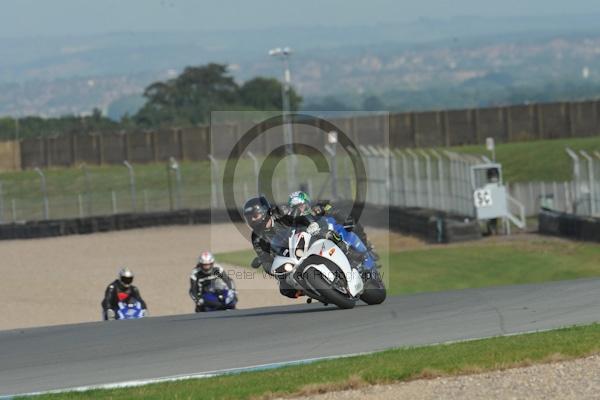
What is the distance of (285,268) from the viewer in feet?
46.6

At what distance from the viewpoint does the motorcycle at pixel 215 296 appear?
18.5 meters

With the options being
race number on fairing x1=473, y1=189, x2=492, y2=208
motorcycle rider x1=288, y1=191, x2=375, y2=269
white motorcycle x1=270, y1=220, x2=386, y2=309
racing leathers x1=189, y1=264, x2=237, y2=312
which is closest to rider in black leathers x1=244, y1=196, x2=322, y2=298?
white motorcycle x1=270, y1=220, x2=386, y2=309

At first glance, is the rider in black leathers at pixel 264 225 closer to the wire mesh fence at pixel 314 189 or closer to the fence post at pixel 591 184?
the fence post at pixel 591 184

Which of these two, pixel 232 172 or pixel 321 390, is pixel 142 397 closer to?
pixel 321 390

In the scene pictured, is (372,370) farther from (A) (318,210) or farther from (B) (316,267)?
(A) (318,210)

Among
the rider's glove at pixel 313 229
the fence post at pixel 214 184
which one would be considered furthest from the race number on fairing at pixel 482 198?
the rider's glove at pixel 313 229

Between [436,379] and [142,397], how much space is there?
79.1 inches

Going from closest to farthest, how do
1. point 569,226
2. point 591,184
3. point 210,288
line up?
point 210,288
point 569,226
point 591,184

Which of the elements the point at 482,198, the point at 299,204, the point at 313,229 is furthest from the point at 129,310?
the point at 482,198

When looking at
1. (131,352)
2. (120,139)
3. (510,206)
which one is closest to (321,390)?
Answer: (131,352)

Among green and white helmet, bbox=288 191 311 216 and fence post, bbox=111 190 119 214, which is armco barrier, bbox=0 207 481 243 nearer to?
fence post, bbox=111 190 119 214

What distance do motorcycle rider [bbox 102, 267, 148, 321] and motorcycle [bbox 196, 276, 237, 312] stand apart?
855mm

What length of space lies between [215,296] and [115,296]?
4.23ft

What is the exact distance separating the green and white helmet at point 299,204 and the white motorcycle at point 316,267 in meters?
0.17
